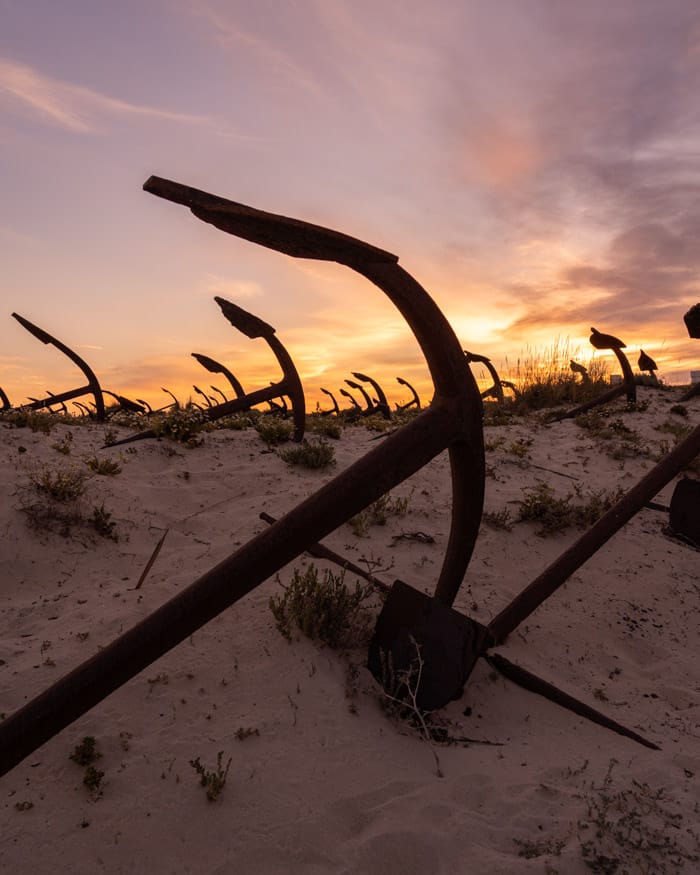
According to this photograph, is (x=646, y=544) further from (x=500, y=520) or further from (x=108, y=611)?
(x=108, y=611)

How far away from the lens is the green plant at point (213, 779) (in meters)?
1.80

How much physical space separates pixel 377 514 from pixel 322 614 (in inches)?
69.7

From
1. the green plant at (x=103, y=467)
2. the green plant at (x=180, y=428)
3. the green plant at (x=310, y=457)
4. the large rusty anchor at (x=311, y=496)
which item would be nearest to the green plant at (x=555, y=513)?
the green plant at (x=310, y=457)

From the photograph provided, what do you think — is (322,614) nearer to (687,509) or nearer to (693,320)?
(687,509)

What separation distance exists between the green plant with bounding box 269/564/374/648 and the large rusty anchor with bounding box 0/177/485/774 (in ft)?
1.82

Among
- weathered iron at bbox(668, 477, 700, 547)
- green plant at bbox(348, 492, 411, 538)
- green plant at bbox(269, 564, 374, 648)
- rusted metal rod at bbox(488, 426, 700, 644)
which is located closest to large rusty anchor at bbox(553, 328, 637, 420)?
green plant at bbox(348, 492, 411, 538)

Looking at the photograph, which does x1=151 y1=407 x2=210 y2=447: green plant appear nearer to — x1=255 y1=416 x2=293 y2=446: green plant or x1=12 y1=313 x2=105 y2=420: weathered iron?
x1=255 y1=416 x2=293 y2=446: green plant

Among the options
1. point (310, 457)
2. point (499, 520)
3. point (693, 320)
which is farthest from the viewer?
point (310, 457)

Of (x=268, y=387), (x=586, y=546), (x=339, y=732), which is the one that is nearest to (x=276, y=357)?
(x=268, y=387)

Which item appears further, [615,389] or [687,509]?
[615,389]

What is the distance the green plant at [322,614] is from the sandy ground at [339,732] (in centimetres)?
9

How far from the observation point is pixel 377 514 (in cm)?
442

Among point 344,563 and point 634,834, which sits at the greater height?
point 344,563

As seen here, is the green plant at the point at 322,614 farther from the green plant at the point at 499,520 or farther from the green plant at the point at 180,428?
the green plant at the point at 180,428
